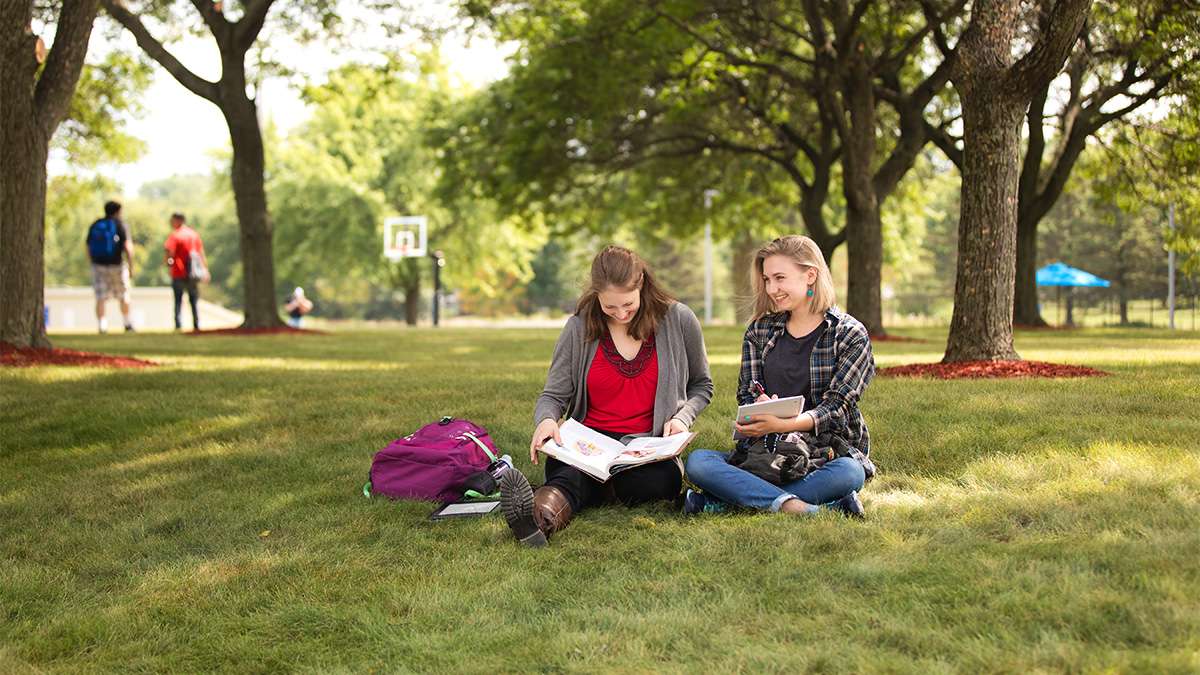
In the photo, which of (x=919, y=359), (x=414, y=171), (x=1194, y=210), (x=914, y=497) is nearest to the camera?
(x=914, y=497)

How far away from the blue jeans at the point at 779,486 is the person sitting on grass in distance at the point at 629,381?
0.31 m

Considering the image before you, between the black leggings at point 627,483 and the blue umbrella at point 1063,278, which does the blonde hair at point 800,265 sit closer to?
the black leggings at point 627,483

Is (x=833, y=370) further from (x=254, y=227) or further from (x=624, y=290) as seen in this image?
(x=254, y=227)

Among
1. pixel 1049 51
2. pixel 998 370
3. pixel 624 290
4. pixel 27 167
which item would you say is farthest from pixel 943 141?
pixel 624 290

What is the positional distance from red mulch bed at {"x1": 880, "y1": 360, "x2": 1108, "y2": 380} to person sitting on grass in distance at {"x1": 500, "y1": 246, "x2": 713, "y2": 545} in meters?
4.83

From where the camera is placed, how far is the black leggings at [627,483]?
5.58 metres

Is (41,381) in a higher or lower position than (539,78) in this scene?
lower

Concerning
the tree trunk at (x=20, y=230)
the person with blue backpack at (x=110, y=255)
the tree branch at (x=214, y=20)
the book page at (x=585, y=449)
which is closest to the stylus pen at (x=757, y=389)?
the book page at (x=585, y=449)

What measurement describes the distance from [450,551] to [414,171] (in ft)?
149

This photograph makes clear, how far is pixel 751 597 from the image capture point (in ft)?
13.4

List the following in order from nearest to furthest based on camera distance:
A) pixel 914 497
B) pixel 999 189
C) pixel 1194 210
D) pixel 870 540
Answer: pixel 870 540 → pixel 914 497 → pixel 999 189 → pixel 1194 210

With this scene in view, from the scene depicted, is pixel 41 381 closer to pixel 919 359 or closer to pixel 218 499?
pixel 218 499

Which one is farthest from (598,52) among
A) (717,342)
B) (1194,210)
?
(1194,210)

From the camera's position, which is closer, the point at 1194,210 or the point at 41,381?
the point at 41,381
